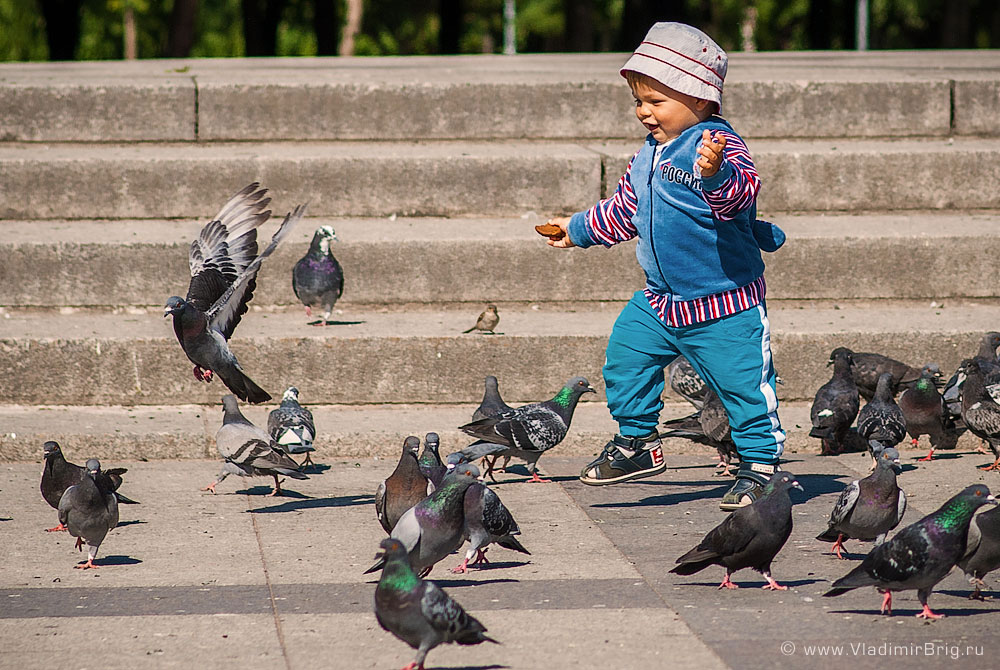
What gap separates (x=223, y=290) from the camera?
7477mm

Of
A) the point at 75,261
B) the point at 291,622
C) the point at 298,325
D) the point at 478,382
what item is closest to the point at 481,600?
the point at 291,622

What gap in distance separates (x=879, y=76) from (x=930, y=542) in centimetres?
853

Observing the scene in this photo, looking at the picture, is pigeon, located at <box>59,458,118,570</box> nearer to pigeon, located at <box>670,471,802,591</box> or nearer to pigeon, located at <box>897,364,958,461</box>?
pigeon, located at <box>670,471,802,591</box>

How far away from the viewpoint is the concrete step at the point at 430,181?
10.5m

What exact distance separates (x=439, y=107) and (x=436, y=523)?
7.16m

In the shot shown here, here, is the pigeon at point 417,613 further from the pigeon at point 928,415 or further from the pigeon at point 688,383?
the pigeon at point 928,415

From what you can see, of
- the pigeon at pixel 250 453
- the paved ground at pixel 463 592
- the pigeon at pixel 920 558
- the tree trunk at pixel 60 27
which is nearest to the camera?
the paved ground at pixel 463 592

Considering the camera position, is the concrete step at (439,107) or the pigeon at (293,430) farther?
the concrete step at (439,107)

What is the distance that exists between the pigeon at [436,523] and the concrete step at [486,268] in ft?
14.4

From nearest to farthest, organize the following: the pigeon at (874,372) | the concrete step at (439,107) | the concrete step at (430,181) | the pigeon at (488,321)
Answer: the pigeon at (874,372)
the pigeon at (488,321)
the concrete step at (430,181)
the concrete step at (439,107)

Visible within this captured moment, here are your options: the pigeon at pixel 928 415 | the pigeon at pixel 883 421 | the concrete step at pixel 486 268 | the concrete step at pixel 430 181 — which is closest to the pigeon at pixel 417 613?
the pigeon at pixel 883 421

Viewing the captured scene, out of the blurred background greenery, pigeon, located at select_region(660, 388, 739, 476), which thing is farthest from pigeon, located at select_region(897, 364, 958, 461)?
the blurred background greenery

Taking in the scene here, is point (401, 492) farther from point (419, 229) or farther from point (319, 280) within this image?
point (419, 229)

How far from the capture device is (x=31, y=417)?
7797mm
